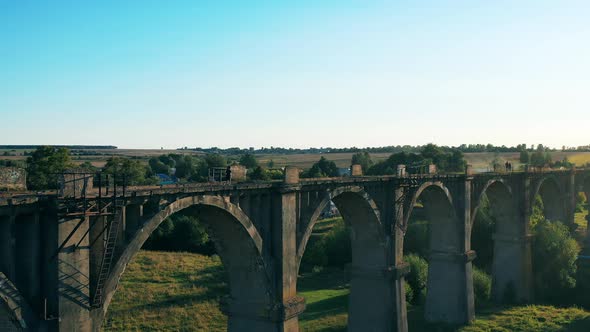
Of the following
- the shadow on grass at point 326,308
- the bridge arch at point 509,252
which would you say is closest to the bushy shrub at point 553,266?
the bridge arch at point 509,252

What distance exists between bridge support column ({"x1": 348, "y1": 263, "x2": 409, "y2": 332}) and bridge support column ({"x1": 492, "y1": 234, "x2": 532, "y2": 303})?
65.0 feet

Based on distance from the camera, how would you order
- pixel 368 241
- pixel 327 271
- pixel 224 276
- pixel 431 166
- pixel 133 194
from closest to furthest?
pixel 133 194
pixel 368 241
pixel 431 166
pixel 224 276
pixel 327 271

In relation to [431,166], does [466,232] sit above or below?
below

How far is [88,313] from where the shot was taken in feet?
53.3

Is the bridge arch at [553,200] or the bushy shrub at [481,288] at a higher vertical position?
the bridge arch at [553,200]

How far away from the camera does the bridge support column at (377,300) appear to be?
107 feet

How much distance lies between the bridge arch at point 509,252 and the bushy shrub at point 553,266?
9.51ft

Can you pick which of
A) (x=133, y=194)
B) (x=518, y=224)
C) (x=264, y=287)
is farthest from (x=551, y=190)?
(x=133, y=194)

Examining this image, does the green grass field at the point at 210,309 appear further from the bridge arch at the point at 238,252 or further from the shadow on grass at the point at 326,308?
the bridge arch at the point at 238,252

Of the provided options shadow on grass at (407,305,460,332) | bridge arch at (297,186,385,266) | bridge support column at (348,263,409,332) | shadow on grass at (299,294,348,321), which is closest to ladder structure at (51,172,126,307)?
bridge arch at (297,186,385,266)

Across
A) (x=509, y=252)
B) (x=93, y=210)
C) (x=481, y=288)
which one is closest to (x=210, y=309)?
(x=481, y=288)

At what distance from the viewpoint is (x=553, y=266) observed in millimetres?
51156

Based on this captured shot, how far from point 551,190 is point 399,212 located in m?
35.7

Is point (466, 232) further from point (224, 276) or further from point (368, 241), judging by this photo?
point (224, 276)
